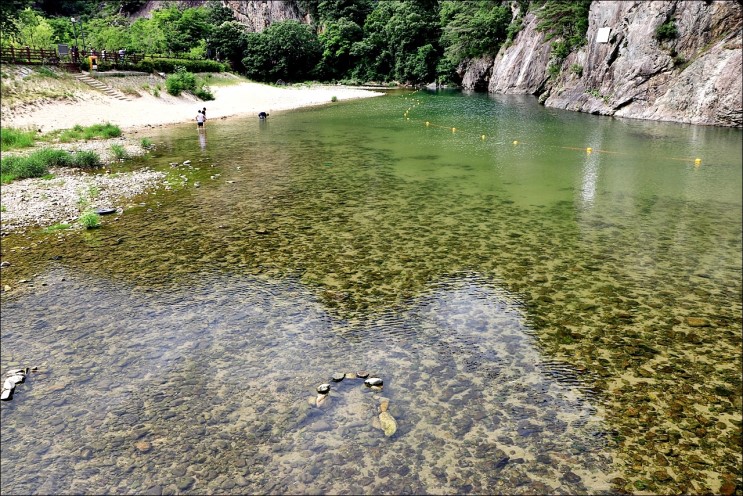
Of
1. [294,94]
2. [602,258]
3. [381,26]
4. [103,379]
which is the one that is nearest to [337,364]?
[103,379]

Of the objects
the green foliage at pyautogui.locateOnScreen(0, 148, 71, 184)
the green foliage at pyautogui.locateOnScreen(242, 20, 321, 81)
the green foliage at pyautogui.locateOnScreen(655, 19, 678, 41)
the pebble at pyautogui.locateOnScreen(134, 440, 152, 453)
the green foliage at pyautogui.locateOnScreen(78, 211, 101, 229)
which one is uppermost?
the green foliage at pyautogui.locateOnScreen(242, 20, 321, 81)

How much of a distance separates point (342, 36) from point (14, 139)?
87.9m

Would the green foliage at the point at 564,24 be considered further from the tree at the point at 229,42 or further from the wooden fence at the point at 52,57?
the tree at the point at 229,42

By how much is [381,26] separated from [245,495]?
369 feet

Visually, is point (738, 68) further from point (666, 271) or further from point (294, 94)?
point (294, 94)

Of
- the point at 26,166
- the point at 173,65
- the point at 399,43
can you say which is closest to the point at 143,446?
the point at 26,166

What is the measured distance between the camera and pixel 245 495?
20.9 ft

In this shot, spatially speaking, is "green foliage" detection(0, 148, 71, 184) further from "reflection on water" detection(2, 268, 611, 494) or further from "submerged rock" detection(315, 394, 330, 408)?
"submerged rock" detection(315, 394, 330, 408)

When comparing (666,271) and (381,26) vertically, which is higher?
(381,26)

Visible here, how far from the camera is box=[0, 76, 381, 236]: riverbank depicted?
18047 mm

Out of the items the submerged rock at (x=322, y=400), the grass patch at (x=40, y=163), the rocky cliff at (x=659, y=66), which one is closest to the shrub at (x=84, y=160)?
the grass patch at (x=40, y=163)

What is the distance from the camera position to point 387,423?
7.64 metres

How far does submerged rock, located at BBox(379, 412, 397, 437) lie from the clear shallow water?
137 mm

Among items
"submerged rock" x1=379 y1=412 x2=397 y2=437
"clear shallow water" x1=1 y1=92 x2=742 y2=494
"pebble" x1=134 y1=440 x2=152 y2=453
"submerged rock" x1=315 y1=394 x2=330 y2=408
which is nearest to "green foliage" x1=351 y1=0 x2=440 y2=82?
"clear shallow water" x1=1 y1=92 x2=742 y2=494
